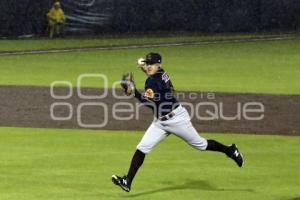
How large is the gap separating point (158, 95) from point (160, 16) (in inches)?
1106

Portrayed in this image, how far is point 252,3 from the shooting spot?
38.8 metres

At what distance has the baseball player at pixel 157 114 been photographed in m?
11.3

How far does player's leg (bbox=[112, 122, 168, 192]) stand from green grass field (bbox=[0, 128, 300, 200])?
0.83 ft

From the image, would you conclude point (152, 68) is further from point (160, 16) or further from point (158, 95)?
point (160, 16)

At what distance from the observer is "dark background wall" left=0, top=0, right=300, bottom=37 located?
38.2 metres

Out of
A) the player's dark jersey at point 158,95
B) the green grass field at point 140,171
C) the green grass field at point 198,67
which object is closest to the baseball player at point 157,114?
the player's dark jersey at point 158,95

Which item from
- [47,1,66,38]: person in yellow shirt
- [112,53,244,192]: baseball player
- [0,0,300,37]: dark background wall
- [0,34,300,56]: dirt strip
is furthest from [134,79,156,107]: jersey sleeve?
[0,0,300,37]: dark background wall

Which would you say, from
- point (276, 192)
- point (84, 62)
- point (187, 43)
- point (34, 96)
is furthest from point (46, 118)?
point (187, 43)

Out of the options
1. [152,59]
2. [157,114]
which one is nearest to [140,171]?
[157,114]

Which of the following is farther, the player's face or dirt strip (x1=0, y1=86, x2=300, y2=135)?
dirt strip (x1=0, y1=86, x2=300, y2=135)

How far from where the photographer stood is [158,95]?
Answer: 1123 cm

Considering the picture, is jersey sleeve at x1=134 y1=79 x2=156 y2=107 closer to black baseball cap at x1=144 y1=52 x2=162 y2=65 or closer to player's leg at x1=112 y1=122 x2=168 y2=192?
black baseball cap at x1=144 y1=52 x2=162 y2=65

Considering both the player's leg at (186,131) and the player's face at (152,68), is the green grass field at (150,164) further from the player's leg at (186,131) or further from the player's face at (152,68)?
the player's face at (152,68)

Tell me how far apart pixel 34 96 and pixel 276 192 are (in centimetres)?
1088
